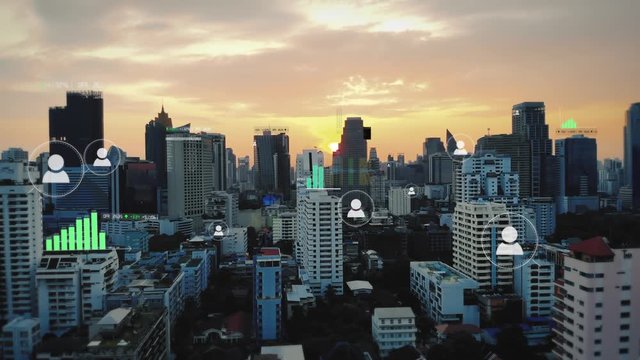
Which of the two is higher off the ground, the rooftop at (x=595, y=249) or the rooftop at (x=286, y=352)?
the rooftop at (x=595, y=249)

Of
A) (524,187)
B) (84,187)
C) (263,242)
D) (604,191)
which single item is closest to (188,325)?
(263,242)

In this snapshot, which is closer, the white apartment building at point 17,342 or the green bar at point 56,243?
the white apartment building at point 17,342

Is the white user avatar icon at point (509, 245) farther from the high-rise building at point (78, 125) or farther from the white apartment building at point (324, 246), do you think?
the high-rise building at point (78, 125)

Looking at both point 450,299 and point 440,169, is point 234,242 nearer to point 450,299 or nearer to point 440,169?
point 450,299

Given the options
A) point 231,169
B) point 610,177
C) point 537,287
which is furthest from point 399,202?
point 537,287

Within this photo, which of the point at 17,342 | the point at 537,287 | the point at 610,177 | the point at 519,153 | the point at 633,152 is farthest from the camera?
the point at 519,153

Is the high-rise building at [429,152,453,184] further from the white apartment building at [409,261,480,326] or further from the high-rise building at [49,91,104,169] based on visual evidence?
the white apartment building at [409,261,480,326]

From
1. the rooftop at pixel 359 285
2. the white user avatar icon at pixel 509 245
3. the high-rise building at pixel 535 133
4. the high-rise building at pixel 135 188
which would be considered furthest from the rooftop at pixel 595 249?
the high-rise building at pixel 135 188
